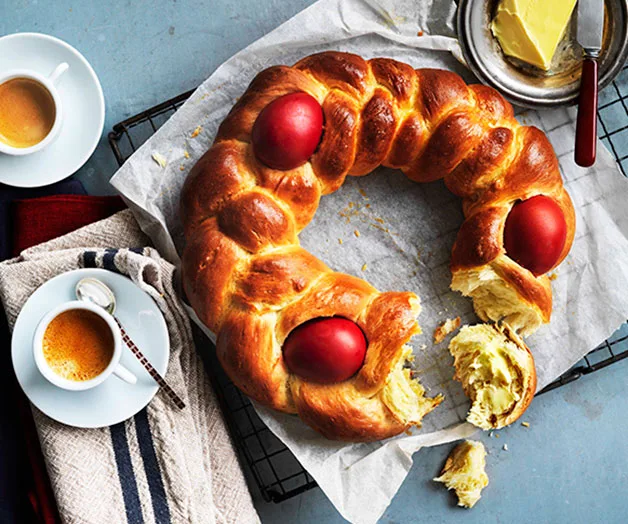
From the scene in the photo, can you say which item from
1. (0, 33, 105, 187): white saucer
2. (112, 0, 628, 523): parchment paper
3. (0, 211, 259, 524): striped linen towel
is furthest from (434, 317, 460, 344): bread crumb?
(0, 33, 105, 187): white saucer

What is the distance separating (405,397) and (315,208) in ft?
1.92

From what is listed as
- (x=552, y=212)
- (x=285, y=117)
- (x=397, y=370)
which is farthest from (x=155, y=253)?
(x=552, y=212)

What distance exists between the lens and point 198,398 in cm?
233

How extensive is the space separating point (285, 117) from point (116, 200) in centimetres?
62

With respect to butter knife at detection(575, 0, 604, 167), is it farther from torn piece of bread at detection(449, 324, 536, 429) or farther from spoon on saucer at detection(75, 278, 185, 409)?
spoon on saucer at detection(75, 278, 185, 409)

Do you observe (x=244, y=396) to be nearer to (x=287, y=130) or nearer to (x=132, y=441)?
(x=132, y=441)

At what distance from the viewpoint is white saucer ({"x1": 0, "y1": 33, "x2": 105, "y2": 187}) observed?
230 cm

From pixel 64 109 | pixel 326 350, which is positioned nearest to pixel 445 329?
pixel 326 350

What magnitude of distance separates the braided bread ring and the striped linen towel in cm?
15

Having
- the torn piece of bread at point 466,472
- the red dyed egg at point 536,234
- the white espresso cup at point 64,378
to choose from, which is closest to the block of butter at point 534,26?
the red dyed egg at point 536,234

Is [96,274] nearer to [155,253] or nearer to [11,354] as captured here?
[155,253]

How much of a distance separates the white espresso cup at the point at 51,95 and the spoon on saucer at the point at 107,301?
399 mm

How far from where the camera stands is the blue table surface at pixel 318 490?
2.46 m

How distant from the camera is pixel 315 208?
2264 mm
